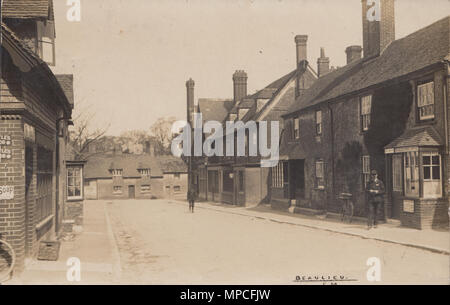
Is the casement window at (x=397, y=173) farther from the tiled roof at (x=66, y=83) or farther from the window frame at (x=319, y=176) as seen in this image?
the tiled roof at (x=66, y=83)

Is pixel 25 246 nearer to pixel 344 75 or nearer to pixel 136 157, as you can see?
pixel 344 75

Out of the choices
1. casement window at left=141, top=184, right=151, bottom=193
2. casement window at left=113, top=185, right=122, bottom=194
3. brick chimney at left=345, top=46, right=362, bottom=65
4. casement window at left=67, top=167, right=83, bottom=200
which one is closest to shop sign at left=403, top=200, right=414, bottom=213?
casement window at left=67, top=167, right=83, bottom=200

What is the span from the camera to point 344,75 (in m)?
26.3

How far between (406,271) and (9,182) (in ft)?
27.8

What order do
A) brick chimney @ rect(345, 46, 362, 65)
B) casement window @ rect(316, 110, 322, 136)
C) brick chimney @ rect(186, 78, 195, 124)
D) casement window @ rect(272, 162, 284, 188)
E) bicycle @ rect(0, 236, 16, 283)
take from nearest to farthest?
bicycle @ rect(0, 236, 16, 283) → casement window @ rect(316, 110, 322, 136) → casement window @ rect(272, 162, 284, 188) → brick chimney @ rect(345, 46, 362, 65) → brick chimney @ rect(186, 78, 195, 124)

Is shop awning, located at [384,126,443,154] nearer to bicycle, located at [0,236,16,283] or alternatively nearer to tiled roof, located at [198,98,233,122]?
bicycle, located at [0,236,16,283]

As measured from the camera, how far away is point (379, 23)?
23.8 m

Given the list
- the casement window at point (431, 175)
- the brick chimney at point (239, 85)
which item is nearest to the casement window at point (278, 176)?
the casement window at point (431, 175)

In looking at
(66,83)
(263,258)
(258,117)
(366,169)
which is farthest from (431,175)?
(258,117)

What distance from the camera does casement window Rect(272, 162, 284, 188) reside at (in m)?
31.2

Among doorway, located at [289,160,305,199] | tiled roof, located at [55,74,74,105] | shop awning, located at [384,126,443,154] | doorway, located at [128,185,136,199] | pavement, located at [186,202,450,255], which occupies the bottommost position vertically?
doorway, located at [128,185,136,199]

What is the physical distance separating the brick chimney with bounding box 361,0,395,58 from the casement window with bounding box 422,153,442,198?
7734mm

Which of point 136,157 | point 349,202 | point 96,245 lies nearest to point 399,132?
point 349,202

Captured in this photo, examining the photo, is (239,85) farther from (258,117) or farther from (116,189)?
(116,189)
